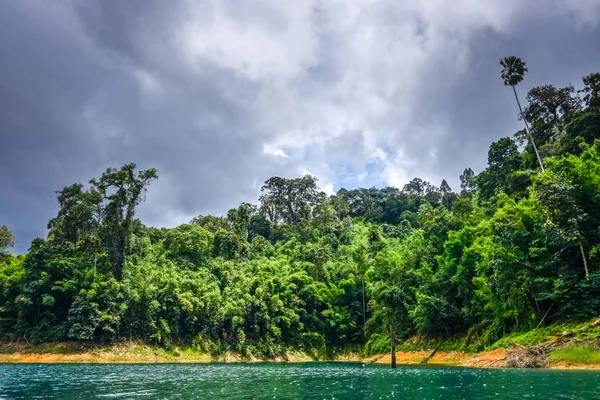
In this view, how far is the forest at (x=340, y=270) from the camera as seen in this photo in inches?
1593

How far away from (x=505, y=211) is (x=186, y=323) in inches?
2207

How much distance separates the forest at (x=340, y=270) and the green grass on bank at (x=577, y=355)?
4.12m

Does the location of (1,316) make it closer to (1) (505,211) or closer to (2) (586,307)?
(1) (505,211)

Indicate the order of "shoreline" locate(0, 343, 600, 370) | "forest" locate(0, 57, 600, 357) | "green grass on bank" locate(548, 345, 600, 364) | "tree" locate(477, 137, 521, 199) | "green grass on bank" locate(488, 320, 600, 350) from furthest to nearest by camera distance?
"tree" locate(477, 137, 521, 199) < "shoreline" locate(0, 343, 600, 370) < "forest" locate(0, 57, 600, 357) < "green grass on bank" locate(488, 320, 600, 350) < "green grass on bank" locate(548, 345, 600, 364)

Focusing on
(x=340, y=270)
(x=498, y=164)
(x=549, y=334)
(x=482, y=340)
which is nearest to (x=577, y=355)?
(x=549, y=334)

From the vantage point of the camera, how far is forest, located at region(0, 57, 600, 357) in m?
40.5

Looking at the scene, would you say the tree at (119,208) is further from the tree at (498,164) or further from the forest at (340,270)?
the tree at (498,164)

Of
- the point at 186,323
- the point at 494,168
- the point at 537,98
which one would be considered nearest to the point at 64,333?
the point at 186,323

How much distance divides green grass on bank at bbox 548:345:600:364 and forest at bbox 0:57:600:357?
13.5 ft

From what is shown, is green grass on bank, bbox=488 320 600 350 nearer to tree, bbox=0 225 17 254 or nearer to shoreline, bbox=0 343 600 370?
shoreline, bbox=0 343 600 370

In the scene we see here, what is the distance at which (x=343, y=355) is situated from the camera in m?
80.6

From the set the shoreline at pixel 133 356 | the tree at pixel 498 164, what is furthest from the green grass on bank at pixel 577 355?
the tree at pixel 498 164

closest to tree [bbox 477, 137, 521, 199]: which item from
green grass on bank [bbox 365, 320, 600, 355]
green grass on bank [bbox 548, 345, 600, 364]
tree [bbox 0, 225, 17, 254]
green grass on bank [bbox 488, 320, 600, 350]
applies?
green grass on bank [bbox 365, 320, 600, 355]

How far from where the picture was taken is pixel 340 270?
299ft
